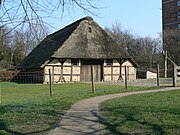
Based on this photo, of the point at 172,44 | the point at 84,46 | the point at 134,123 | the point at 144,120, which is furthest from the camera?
the point at 172,44

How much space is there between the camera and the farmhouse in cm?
3569

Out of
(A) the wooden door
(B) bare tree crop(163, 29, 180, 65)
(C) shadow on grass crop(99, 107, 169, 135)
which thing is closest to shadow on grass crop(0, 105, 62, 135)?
(C) shadow on grass crop(99, 107, 169, 135)

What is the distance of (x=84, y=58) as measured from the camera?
36.0 metres

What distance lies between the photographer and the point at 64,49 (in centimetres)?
3594

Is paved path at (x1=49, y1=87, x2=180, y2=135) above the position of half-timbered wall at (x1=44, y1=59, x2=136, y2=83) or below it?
below

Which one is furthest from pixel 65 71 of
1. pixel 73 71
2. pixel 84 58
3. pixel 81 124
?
pixel 81 124

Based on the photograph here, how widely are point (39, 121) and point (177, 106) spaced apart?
435 cm

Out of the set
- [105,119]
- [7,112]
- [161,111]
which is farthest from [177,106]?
[7,112]

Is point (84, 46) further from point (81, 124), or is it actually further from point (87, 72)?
point (81, 124)

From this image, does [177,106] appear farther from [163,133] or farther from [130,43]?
[130,43]

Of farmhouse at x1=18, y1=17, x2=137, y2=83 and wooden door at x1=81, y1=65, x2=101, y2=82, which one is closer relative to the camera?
farmhouse at x1=18, y1=17, x2=137, y2=83

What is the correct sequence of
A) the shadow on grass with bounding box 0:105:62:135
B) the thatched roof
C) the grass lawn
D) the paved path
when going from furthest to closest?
the thatched roof, the shadow on grass with bounding box 0:105:62:135, the paved path, the grass lawn

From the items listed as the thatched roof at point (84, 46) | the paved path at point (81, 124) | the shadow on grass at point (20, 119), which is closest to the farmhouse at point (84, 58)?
the thatched roof at point (84, 46)

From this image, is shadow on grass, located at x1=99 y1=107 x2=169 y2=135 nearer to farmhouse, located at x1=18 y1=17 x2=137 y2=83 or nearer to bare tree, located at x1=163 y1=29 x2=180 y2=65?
farmhouse, located at x1=18 y1=17 x2=137 y2=83
